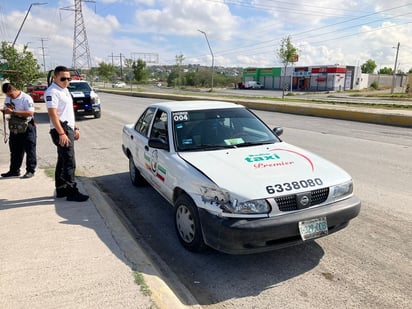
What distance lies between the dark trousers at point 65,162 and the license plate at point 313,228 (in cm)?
329

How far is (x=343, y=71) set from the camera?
6512 centimetres

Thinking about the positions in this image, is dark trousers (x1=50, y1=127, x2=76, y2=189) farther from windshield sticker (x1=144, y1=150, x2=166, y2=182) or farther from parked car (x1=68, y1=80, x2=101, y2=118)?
parked car (x1=68, y1=80, x2=101, y2=118)

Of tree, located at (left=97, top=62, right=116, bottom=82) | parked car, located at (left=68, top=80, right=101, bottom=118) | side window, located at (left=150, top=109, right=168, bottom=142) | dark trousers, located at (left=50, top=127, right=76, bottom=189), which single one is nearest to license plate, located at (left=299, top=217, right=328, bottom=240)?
side window, located at (left=150, top=109, right=168, bottom=142)

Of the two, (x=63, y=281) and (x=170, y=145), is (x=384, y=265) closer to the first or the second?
(x=170, y=145)

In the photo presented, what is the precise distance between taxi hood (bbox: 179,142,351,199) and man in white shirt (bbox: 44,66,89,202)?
179 cm

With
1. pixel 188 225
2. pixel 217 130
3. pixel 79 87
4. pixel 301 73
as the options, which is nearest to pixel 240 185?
pixel 188 225

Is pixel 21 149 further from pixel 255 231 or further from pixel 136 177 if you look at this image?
pixel 255 231

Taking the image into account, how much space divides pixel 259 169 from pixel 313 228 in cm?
76

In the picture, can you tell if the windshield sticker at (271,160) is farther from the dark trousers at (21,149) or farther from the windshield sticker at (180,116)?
the dark trousers at (21,149)

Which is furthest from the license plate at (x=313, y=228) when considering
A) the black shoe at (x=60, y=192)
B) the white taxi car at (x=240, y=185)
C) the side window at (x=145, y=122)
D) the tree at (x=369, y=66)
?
the tree at (x=369, y=66)

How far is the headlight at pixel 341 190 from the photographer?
344cm

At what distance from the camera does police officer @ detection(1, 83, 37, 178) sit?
19.8 feet

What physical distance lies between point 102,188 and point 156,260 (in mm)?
2806

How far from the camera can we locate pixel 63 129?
4719 millimetres
